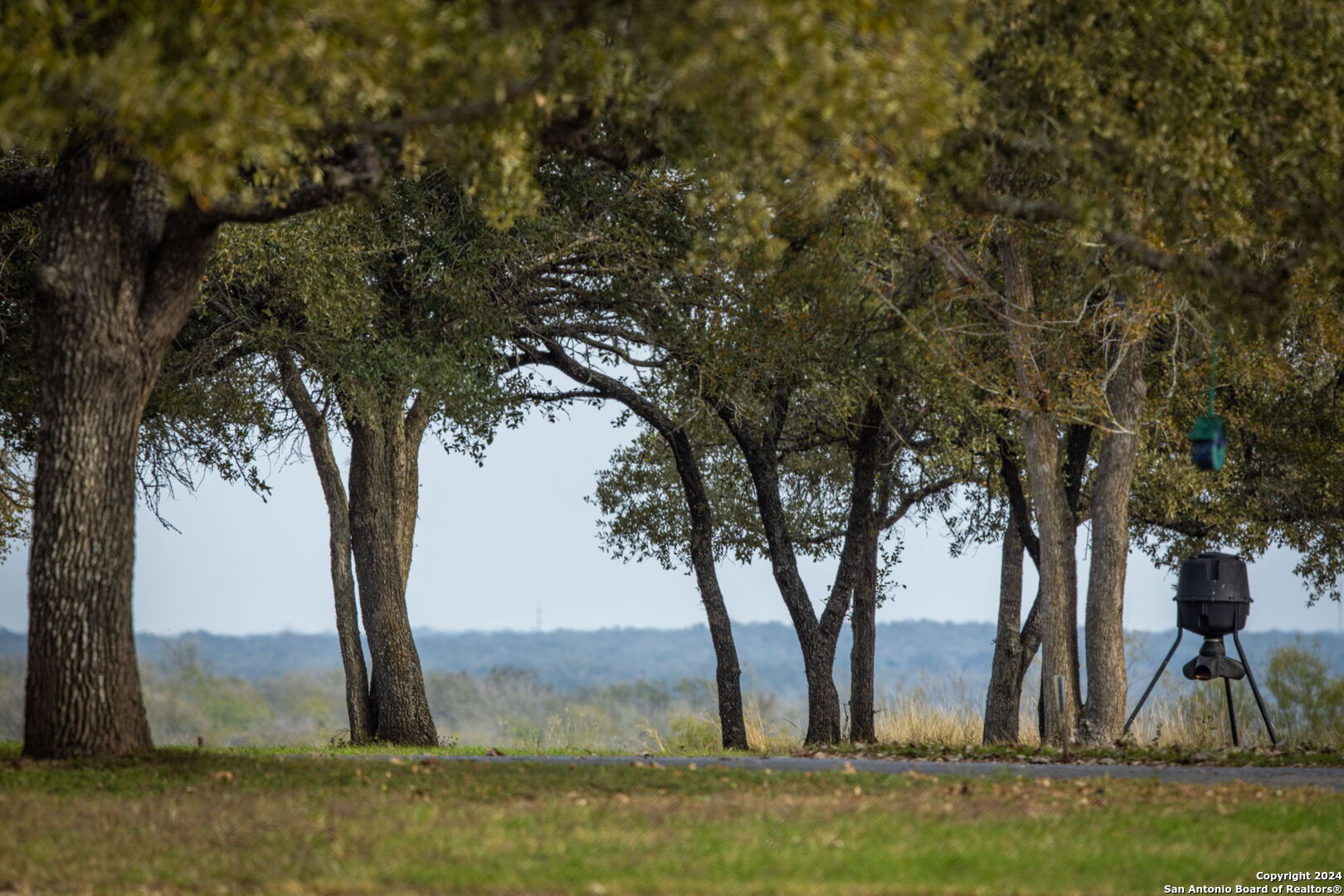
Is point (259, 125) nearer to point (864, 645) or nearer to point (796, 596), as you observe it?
point (796, 596)

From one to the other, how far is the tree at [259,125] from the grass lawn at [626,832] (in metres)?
1.81

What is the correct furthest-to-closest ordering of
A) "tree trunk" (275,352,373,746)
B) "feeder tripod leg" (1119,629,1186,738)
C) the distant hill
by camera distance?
the distant hill < "tree trunk" (275,352,373,746) < "feeder tripod leg" (1119,629,1186,738)

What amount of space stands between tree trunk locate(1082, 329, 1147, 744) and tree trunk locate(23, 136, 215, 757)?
999 centimetres

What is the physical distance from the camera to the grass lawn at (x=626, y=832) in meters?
7.11

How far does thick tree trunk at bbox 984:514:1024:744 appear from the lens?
20688 millimetres

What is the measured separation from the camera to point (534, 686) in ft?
367

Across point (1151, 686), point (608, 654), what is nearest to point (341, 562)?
point (1151, 686)

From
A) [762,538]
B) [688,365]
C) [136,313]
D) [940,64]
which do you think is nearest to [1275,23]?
[940,64]

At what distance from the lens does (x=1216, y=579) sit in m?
16.2

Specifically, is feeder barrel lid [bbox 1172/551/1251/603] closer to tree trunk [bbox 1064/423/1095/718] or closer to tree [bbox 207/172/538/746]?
tree trunk [bbox 1064/423/1095/718]

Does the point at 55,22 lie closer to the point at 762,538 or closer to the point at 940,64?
the point at 940,64

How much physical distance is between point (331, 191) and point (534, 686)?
10380 cm

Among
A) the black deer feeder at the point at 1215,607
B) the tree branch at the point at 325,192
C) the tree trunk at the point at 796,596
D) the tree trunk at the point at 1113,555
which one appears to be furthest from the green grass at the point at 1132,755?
the tree branch at the point at 325,192

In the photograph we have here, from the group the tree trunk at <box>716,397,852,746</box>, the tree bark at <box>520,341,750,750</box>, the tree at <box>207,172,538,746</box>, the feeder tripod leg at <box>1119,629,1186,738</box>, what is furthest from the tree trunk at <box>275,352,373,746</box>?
the feeder tripod leg at <box>1119,629,1186,738</box>
